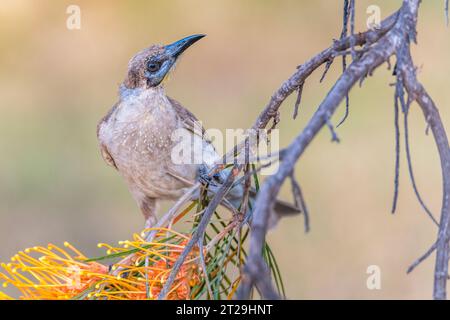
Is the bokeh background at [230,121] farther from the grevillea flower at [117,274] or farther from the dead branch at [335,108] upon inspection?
the dead branch at [335,108]

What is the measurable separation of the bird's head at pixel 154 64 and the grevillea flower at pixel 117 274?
1591 millimetres

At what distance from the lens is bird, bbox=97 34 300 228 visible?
398cm

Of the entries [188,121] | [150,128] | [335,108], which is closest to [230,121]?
[188,121]

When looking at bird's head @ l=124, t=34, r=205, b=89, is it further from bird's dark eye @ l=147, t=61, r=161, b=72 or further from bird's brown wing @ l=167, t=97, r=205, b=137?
bird's brown wing @ l=167, t=97, r=205, b=137

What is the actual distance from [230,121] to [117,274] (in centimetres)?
491

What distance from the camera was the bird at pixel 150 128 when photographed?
3.98 metres

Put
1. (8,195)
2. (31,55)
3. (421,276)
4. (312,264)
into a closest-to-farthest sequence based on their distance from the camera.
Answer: (421,276)
(312,264)
(8,195)
(31,55)

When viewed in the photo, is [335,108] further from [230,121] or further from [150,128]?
[230,121]

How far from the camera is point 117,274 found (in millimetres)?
2498

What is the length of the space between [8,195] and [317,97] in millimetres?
3414

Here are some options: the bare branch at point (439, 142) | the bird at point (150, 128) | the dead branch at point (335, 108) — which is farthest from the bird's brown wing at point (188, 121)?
the bare branch at point (439, 142)
